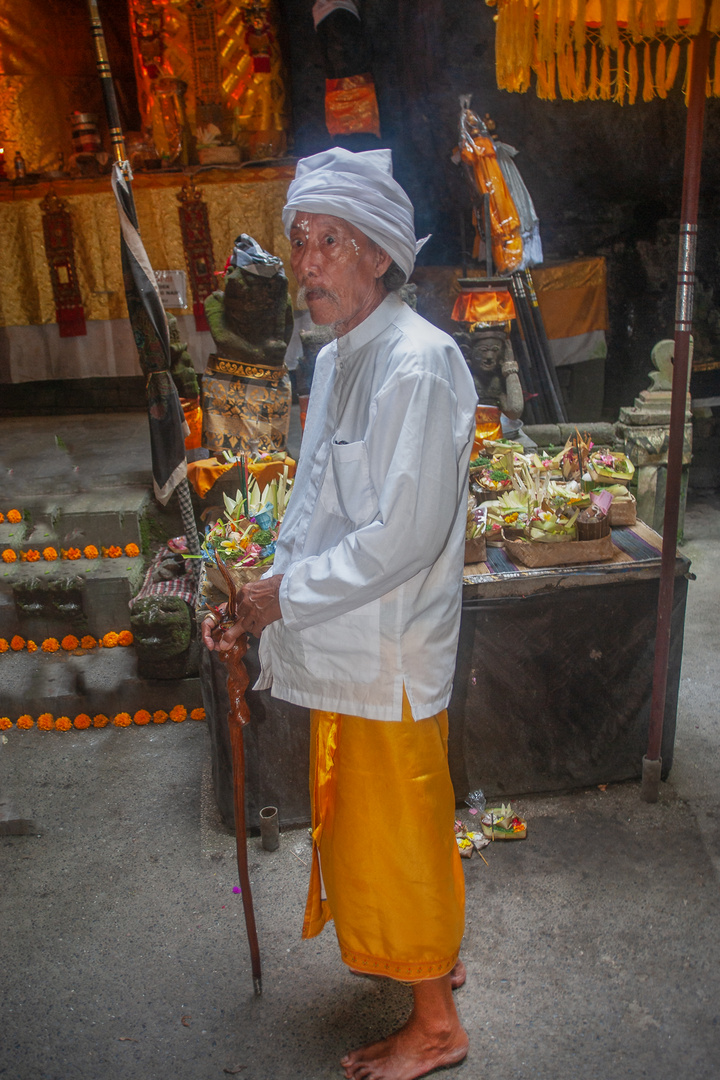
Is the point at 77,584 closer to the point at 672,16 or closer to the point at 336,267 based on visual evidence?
the point at 336,267

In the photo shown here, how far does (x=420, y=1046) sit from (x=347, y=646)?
1.11 metres

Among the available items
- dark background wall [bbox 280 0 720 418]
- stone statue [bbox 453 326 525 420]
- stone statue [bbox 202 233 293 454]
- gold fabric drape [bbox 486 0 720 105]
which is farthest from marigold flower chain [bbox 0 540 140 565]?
dark background wall [bbox 280 0 720 418]

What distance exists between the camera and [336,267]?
1.91m

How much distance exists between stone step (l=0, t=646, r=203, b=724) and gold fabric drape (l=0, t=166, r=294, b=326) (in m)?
4.08

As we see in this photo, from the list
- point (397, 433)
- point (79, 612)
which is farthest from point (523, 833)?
point (79, 612)

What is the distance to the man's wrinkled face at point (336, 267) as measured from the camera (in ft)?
6.20

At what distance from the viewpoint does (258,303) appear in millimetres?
4699

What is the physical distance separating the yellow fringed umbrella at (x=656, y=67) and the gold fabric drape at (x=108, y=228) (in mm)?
4519

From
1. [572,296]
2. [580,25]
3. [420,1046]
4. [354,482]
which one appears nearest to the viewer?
[354,482]

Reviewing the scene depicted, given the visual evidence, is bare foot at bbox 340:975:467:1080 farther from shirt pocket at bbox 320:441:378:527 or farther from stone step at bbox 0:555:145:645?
stone step at bbox 0:555:145:645

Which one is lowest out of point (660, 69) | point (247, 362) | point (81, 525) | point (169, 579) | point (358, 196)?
point (169, 579)

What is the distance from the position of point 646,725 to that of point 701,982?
984 millimetres

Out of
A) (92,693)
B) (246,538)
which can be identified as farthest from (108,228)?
(246,538)

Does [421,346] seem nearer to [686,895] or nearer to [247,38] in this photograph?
[686,895]
